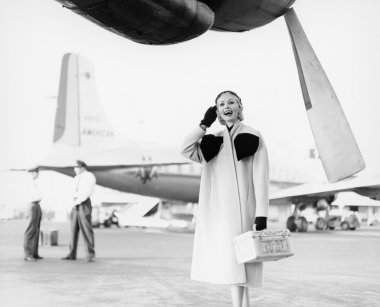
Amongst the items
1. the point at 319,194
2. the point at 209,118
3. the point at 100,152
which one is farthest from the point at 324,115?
the point at 100,152

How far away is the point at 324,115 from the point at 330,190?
19.7 m

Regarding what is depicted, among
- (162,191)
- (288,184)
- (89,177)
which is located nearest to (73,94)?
(162,191)

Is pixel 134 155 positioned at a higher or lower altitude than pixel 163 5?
higher

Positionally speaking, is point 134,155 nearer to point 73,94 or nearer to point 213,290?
point 73,94

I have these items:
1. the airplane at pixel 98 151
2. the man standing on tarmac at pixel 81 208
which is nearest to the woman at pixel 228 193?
the man standing on tarmac at pixel 81 208

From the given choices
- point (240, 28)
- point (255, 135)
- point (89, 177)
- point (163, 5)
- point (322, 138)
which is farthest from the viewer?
point (89, 177)

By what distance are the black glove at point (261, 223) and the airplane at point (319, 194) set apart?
1915 cm

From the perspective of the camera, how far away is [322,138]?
13.8 feet

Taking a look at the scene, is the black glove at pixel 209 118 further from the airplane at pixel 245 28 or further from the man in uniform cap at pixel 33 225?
the man in uniform cap at pixel 33 225

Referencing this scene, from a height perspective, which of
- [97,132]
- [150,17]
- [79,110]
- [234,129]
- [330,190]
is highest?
[79,110]

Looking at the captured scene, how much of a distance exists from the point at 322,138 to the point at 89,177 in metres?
5.63

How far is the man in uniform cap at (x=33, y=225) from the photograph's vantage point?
29.0 feet

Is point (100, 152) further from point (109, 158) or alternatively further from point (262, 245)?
point (262, 245)

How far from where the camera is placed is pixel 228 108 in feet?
12.3
